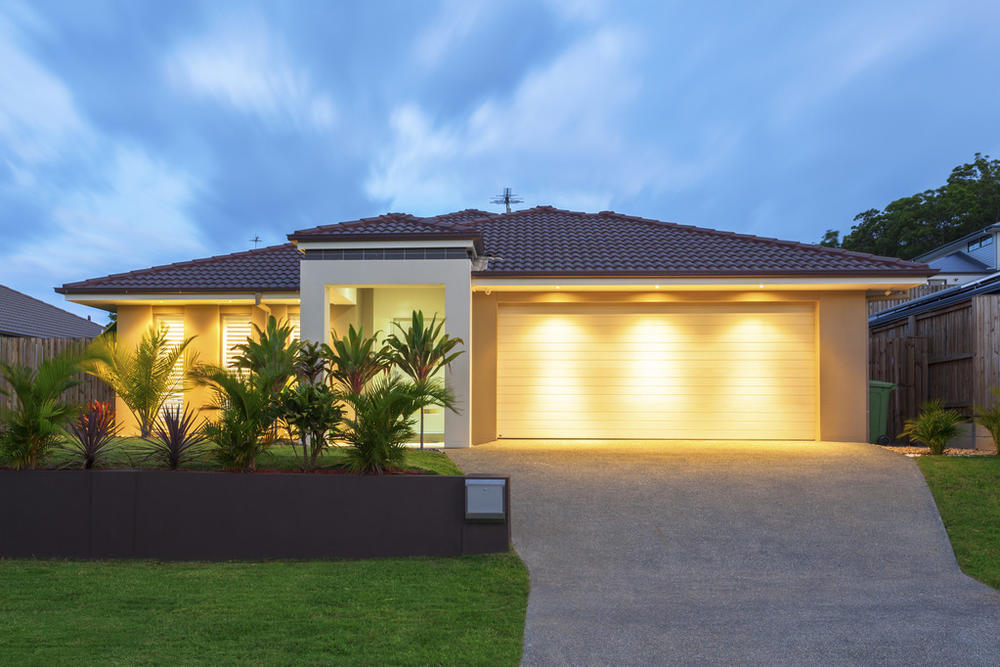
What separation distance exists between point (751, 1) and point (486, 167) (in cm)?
7681

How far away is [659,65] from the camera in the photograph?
34.4m

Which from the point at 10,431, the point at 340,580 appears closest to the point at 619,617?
the point at 340,580

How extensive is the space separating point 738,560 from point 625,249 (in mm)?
8442

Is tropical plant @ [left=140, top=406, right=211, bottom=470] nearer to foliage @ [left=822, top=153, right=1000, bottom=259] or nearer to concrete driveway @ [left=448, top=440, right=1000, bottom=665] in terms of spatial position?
concrete driveway @ [left=448, top=440, right=1000, bottom=665]

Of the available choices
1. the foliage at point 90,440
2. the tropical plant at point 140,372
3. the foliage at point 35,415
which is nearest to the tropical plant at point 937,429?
the foliage at point 90,440

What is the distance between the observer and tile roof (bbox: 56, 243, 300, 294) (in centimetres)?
1432

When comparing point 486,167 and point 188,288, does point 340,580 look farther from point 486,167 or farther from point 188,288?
point 486,167

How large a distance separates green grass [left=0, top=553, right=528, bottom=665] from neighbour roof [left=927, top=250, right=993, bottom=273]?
35034 millimetres

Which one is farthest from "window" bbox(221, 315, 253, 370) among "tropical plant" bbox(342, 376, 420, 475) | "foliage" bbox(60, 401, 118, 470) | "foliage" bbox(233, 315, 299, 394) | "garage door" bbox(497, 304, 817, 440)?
"tropical plant" bbox(342, 376, 420, 475)

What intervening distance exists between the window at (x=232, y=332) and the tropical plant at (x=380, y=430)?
25.9ft

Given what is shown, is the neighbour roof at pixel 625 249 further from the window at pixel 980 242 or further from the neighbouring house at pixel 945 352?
the window at pixel 980 242

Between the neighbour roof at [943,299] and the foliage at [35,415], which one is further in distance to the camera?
the neighbour roof at [943,299]

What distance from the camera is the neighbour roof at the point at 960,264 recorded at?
34156 mm

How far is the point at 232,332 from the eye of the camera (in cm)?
1509
